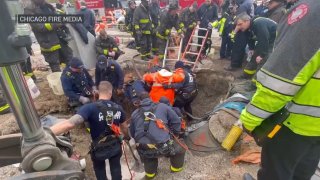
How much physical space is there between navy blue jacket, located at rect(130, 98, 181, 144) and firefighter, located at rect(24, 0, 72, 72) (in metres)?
3.20

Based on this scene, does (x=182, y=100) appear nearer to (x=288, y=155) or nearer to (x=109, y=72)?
(x=109, y=72)

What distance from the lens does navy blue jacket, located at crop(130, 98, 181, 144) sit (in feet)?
12.0

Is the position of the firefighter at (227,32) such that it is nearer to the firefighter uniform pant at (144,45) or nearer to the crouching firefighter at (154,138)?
the firefighter uniform pant at (144,45)

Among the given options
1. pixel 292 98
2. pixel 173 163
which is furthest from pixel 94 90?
pixel 292 98

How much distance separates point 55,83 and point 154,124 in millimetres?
3245

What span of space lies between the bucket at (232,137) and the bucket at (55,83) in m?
3.92

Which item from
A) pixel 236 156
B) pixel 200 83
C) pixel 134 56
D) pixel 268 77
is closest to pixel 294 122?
pixel 268 77

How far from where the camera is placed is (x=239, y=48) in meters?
7.00

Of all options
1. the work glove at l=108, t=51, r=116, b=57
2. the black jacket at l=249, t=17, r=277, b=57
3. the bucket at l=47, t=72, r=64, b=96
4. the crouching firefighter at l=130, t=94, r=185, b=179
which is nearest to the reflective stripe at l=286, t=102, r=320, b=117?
the crouching firefighter at l=130, t=94, r=185, b=179

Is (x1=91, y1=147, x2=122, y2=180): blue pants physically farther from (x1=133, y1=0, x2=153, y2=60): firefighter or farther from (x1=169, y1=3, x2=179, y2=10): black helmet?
(x1=169, y1=3, x2=179, y2=10): black helmet

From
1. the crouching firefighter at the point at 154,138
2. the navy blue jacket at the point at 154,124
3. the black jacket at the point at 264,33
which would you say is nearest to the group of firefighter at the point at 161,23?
the black jacket at the point at 264,33

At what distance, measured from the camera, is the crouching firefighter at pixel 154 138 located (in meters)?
3.63

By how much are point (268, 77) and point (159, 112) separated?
88.4 inches

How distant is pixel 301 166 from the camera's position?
222 centimetres
